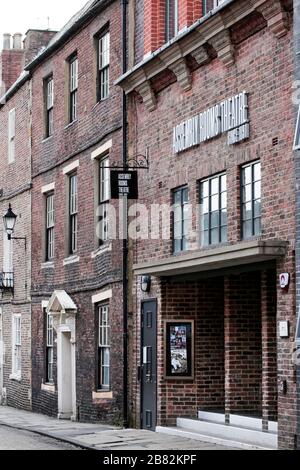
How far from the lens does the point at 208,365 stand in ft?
67.6

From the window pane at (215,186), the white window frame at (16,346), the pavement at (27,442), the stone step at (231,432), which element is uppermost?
the window pane at (215,186)

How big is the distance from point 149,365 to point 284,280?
6.01m

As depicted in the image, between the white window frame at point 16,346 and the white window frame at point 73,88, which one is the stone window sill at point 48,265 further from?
the white window frame at point 73,88

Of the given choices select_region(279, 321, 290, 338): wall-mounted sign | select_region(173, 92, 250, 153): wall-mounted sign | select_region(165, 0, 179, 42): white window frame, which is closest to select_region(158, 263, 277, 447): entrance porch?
select_region(279, 321, 290, 338): wall-mounted sign

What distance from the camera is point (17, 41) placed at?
35875mm

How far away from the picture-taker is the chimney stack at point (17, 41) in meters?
35.7

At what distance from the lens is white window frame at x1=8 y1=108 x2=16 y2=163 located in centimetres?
3250

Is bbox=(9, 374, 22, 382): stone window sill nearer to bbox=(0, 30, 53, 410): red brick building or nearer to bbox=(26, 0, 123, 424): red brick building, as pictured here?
bbox=(0, 30, 53, 410): red brick building

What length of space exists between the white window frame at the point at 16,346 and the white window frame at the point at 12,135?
4.68 metres

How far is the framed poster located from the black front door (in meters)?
0.41

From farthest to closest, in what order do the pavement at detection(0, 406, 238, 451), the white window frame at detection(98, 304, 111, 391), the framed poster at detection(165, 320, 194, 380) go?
the white window frame at detection(98, 304, 111, 391) → the framed poster at detection(165, 320, 194, 380) → the pavement at detection(0, 406, 238, 451)

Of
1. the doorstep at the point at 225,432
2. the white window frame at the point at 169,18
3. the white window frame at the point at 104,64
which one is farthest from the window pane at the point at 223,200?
the white window frame at the point at 104,64
